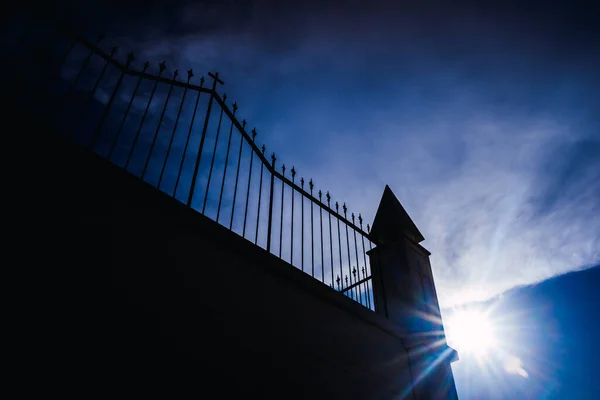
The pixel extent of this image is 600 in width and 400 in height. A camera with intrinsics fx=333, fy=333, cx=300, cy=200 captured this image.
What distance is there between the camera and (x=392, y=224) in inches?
240

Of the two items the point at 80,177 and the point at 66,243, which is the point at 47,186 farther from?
the point at 66,243

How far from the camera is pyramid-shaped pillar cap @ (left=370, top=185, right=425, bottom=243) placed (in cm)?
601

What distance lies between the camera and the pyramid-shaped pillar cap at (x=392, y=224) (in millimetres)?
6012

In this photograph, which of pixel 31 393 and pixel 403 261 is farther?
pixel 403 261

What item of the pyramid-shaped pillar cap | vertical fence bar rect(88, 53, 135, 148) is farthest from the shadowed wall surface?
the pyramid-shaped pillar cap

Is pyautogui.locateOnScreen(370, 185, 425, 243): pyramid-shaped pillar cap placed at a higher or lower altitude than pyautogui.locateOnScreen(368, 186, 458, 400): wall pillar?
higher

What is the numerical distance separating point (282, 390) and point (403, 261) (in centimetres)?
325

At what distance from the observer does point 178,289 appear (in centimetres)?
288

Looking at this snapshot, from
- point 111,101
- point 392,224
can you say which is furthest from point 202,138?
point 392,224

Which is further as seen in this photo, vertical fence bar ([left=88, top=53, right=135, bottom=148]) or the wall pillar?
the wall pillar

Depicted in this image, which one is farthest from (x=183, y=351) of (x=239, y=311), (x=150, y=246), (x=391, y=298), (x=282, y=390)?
(x=391, y=298)

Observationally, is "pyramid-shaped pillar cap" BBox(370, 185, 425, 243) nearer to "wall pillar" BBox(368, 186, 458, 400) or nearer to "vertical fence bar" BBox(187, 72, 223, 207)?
"wall pillar" BBox(368, 186, 458, 400)

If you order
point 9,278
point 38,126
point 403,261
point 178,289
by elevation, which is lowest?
point 9,278

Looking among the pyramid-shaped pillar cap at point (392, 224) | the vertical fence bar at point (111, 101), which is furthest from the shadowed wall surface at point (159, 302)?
the pyramid-shaped pillar cap at point (392, 224)
